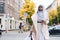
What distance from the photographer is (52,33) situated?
122 feet

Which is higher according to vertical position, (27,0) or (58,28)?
(27,0)

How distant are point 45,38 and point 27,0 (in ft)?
220

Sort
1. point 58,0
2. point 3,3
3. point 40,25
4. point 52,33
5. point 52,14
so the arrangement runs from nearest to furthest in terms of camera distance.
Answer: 1. point 40,25
2. point 52,33
3. point 3,3
4. point 52,14
5. point 58,0

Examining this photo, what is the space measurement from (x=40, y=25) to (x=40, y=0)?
0.94 meters

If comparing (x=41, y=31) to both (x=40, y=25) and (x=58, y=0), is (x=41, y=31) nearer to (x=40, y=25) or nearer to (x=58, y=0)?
(x=40, y=25)

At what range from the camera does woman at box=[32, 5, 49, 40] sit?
10805 mm

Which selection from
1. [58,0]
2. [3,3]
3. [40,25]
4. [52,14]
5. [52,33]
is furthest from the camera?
[58,0]

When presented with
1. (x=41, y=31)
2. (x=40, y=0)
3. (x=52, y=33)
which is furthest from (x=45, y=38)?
(x=52, y=33)

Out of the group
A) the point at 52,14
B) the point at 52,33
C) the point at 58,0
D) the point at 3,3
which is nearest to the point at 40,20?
the point at 52,33

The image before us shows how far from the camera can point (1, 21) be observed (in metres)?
74.4

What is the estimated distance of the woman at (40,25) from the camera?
35.4ft

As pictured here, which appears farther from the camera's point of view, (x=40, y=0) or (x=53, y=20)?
(x=53, y=20)

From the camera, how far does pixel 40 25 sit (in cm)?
1086

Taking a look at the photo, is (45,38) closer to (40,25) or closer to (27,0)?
(40,25)
